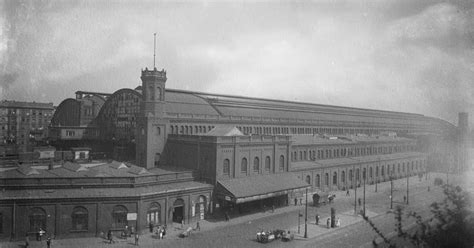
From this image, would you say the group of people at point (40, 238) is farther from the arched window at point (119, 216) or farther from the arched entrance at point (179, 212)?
the arched entrance at point (179, 212)

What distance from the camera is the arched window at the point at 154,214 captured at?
37.7 meters

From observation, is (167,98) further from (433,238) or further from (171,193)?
(433,238)

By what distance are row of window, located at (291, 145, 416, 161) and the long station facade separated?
21 cm

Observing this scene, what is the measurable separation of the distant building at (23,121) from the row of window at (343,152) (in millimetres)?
66257

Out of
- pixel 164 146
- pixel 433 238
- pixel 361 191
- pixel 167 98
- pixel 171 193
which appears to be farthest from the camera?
pixel 361 191

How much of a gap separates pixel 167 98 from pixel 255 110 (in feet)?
79.9

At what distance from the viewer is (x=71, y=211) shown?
34719 millimetres

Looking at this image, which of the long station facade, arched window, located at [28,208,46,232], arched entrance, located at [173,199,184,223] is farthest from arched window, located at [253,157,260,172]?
arched window, located at [28,208,46,232]

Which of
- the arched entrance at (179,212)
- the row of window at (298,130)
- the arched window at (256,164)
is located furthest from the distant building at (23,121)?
the arched entrance at (179,212)

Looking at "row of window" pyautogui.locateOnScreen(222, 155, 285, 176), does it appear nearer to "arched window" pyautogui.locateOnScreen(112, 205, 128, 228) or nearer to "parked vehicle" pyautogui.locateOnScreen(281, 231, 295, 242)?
"parked vehicle" pyautogui.locateOnScreen(281, 231, 295, 242)

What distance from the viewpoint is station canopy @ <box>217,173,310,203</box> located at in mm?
43906

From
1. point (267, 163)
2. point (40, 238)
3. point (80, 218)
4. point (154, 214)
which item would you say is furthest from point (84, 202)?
point (267, 163)

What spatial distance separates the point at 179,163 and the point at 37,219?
21577 mm

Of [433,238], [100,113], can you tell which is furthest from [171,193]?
[100,113]
